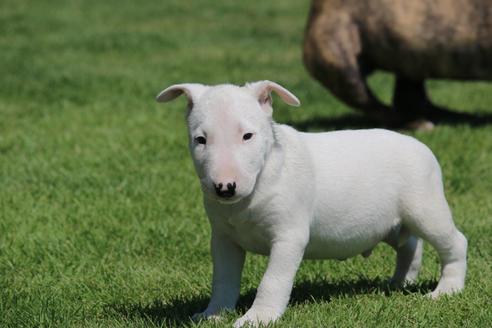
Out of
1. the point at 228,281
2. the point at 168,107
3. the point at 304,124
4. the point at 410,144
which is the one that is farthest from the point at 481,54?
the point at 228,281

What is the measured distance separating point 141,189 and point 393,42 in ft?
8.84

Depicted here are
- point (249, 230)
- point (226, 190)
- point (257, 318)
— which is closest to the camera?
point (226, 190)

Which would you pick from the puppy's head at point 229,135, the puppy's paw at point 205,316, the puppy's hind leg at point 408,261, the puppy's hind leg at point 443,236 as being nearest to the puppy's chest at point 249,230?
the puppy's head at point 229,135

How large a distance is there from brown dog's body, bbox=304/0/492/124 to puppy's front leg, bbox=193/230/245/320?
4.40 metres

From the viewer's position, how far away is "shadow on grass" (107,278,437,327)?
14.1 ft

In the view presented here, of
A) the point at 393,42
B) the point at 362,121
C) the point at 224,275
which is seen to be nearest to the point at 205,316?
the point at 224,275

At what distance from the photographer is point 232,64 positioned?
40.5 feet

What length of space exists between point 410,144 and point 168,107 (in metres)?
5.67

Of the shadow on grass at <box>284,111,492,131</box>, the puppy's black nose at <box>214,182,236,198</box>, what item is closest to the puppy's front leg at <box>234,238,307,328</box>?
the puppy's black nose at <box>214,182,236,198</box>

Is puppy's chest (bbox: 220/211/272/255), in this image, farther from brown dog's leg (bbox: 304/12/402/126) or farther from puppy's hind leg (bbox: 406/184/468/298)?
brown dog's leg (bbox: 304/12/402/126)

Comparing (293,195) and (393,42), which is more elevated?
(293,195)

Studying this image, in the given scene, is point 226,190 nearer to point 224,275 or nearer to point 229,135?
point 229,135

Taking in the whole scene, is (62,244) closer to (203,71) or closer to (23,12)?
(203,71)

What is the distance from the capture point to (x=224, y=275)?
427 cm
